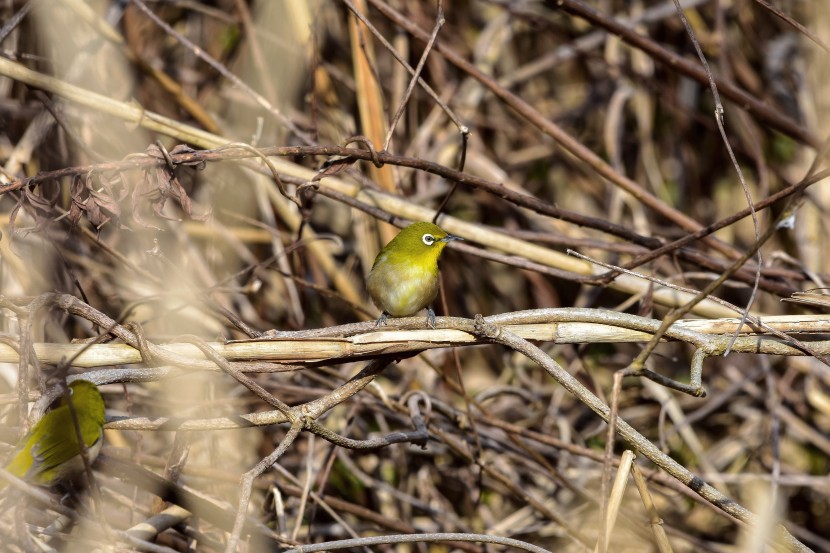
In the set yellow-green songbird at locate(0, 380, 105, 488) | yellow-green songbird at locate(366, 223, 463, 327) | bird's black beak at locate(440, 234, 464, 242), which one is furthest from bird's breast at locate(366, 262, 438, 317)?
yellow-green songbird at locate(0, 380, 105, 488)

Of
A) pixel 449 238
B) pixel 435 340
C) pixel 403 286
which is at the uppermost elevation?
pixel 435 340

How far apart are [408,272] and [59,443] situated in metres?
1.63

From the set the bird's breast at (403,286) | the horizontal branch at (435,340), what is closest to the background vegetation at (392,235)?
the horizontal branch at (435,340)

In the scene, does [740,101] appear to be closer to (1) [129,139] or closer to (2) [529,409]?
(2) [529,409]

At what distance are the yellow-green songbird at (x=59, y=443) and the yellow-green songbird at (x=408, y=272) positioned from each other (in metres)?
1.38

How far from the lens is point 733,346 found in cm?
221

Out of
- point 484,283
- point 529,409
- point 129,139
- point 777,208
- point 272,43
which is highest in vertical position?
point 272,43

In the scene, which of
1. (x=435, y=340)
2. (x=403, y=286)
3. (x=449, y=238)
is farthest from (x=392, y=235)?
(x=435, y=340)

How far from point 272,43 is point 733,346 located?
10.7ft

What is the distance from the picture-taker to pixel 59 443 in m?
2.45

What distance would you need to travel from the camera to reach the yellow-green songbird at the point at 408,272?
138 inches

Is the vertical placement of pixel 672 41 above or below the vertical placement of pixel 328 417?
above

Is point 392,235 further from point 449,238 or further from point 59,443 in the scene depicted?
point 59,443

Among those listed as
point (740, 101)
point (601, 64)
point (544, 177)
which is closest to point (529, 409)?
point (544, 177)
